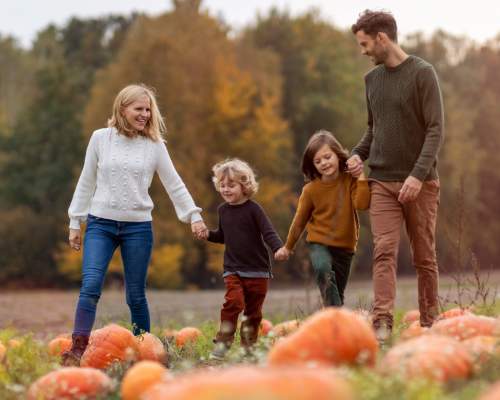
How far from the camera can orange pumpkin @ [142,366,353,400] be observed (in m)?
2.60

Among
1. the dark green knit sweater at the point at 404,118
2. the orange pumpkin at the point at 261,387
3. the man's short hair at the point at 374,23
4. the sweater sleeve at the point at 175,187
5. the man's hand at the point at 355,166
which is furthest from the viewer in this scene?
the sweater sleeve at the point at 175,187

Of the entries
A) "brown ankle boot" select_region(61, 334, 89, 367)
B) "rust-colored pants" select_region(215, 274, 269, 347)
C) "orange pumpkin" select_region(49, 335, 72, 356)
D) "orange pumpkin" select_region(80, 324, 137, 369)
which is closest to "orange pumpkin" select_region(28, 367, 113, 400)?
"orange pumpkin" select_region(80, 324, 137, 369)

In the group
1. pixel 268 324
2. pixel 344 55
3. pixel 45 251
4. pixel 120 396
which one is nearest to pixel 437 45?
pixel 344 55

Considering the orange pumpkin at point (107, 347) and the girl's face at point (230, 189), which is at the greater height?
the girl's face at point (230, 189)

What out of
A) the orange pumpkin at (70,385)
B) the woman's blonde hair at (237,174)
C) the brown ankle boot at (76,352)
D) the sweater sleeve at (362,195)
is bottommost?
the brown ankle boot at (76,352)

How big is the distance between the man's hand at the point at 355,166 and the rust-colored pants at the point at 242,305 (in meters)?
0.94

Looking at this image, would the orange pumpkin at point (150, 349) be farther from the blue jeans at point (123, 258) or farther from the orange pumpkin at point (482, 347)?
the orange pumpkin at point (482, 347)

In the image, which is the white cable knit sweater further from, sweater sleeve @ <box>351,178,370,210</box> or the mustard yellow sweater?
sweater sleeve @ <box>351,178,370,210</box>

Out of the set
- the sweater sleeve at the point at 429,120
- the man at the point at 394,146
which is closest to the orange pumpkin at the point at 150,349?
the man at the point at 394,146

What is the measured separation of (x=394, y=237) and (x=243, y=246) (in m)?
1.03

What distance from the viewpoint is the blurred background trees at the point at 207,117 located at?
93.3 feet

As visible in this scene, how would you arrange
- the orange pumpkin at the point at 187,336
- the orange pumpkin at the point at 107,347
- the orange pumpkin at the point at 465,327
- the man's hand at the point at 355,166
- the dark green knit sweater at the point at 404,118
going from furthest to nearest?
1. the orange pumpkin at the point at 187,336
2. the man's hand at the point at 355,166
3. the dark green knit sweater at the point at 404,118
4. the orange pumpkin at the point at 107,347
5. the orange pumpkin at the point at 465,327

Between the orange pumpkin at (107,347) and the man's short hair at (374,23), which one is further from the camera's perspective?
the man's short hair at (374,23)

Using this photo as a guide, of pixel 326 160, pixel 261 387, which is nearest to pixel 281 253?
pixel 326 160
